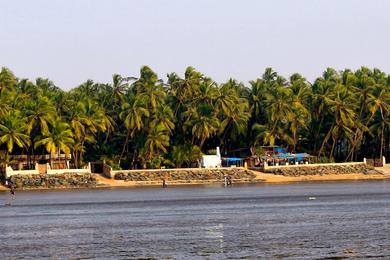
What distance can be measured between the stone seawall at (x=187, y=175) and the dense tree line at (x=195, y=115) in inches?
79.5

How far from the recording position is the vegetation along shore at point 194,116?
123 m

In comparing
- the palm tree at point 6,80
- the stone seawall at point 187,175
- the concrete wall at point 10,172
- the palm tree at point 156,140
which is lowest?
the stone seawall at point 187,175

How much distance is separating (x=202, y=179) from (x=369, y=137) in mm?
27353

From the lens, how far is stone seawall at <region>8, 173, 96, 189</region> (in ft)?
385

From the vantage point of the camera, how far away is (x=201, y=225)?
6334 cm

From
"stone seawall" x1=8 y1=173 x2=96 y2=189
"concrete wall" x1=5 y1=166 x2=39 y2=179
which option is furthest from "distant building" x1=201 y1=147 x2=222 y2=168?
"concrete wall" x1=5 y1=166 x2=39 y2=179

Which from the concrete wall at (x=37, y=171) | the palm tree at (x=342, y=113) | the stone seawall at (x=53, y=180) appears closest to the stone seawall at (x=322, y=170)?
the palm tree at (x=342, y=113)

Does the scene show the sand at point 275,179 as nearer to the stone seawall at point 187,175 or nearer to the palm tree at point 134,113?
the stone seawall at point 187,175

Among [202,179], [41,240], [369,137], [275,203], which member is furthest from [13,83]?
[41,240]

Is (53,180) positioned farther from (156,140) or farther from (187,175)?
(187,175)

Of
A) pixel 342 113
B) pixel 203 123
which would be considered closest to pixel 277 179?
pixel 203 123

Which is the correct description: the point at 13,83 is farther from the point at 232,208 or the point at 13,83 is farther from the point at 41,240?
the point at 41,240

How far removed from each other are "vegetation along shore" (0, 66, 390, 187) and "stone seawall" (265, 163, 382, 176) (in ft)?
7.13

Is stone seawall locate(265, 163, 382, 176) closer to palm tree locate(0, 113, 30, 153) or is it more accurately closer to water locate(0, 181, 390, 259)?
water locate(0, 181, 390, 259)
